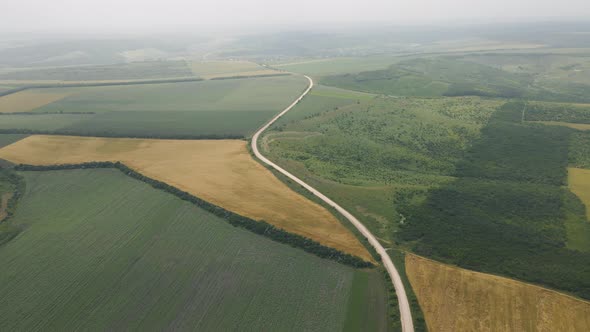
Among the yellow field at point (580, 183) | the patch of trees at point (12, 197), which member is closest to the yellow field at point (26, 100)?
the patch of trees at point (12, 197)

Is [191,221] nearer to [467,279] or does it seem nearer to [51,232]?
[51,232]

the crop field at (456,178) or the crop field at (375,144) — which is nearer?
the crop field at (456,178)

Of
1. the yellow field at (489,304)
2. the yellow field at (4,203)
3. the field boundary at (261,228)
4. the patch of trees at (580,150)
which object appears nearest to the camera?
the yellow field at (489,304)

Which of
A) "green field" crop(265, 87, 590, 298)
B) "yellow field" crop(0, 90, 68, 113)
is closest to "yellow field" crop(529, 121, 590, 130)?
"green field" crop(265, 87, 590, 298)

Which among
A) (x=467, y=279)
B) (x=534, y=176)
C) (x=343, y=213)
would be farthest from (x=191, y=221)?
(x=534, y=176)

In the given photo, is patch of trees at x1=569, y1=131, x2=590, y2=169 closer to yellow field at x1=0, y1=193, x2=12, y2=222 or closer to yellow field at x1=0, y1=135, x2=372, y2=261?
yellow field at x1=0, y1=135, x2=372, y2=261

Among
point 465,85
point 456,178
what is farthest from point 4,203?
point 465,85

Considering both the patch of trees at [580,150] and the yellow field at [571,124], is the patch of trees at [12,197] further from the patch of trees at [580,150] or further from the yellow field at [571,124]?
the yellow field at [571,124]
